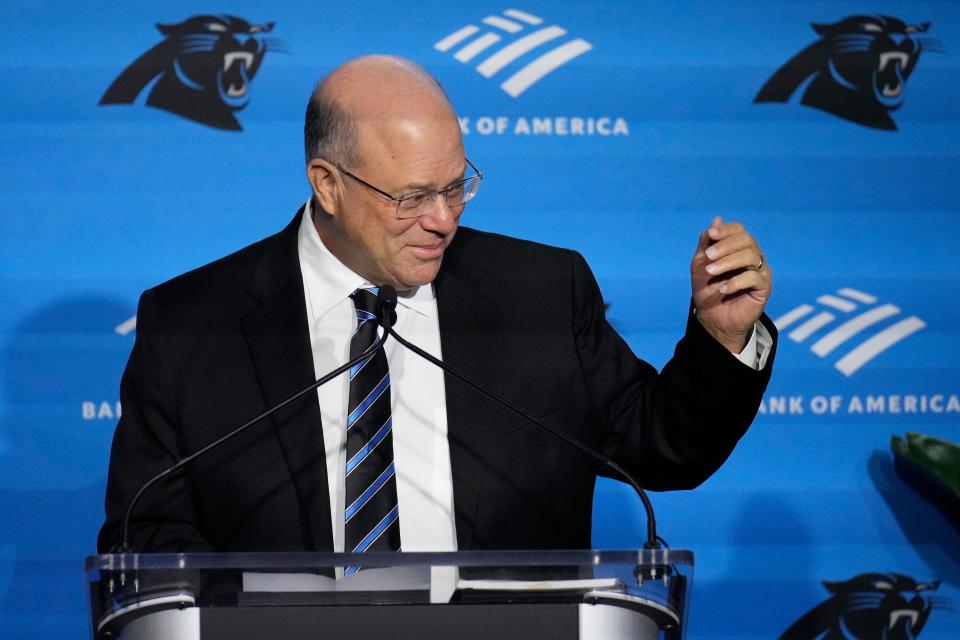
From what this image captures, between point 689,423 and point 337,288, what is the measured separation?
62cm

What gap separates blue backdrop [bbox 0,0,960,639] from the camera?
2613 mm

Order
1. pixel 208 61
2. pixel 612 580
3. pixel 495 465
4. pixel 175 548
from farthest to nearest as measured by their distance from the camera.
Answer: pixel 208 61
pixel 495 465
pixel 175 548
pixel 612 580

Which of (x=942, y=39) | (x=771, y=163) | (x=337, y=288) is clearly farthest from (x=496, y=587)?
(x=942, y=39)

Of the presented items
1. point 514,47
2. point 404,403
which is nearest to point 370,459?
point 404,403

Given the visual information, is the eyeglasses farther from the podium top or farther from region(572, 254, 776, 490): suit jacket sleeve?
the podium top

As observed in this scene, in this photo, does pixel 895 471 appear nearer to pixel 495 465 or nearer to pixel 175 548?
pixel 495 465

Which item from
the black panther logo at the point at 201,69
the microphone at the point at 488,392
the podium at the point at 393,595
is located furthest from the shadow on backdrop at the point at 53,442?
the podium at the point at 393,595

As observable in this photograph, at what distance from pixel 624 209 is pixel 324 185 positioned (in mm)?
960

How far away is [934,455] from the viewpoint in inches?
105

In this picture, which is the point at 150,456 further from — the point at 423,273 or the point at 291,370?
the point at 423,273

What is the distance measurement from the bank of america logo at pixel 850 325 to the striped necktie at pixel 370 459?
1212mm

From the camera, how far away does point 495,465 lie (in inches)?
75.4

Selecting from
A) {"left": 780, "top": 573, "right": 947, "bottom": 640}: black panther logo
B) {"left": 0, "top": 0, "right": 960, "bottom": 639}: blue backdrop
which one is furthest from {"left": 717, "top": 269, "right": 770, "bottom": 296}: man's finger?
{"left": 780, "top": 573, "right": 947, "bottom": 640}: black panther logo

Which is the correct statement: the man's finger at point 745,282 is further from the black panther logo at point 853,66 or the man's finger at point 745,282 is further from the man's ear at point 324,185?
the black panther logo at point 853,66
